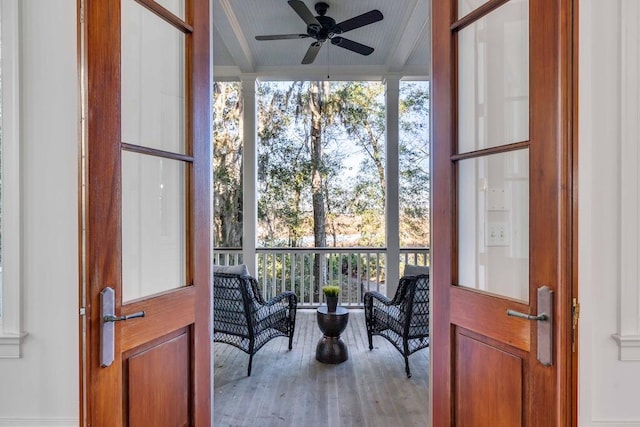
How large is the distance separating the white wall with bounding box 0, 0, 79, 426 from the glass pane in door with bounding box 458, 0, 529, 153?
1.63 metres

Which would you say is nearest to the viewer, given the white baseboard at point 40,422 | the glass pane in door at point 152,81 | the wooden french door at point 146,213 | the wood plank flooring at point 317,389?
the wooden french door at point 146,213

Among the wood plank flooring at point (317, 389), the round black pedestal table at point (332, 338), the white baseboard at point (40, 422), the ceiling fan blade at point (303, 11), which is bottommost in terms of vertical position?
the wood plank flooring at point (317, 389)

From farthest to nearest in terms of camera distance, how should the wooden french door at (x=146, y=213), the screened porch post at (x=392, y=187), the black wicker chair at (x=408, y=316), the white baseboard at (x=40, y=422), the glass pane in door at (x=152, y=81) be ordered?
the screened porch post at (x=392, y=187) → the black wicker chair at (x=408, y=316) → the white baseboard at (x=40, y=422) → the glass pane in door at (x=152, y=81) → the wooden french door at (x=146, y=213)

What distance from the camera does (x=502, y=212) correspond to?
140 centimetres

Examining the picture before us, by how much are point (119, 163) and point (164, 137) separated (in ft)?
0.93

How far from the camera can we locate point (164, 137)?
56.7 inches

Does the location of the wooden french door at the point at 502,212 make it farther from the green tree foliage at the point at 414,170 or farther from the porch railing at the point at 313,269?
the green tree foliage at the point at 414,170

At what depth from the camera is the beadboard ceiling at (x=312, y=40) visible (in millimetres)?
3420

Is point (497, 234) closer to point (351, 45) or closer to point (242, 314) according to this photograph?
point (242, 314)

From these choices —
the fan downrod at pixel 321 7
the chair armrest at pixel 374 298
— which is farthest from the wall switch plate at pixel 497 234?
the fan downrod at pixel 321 7

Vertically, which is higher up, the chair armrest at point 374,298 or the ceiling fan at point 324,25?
the ceiling fan at point 324,25

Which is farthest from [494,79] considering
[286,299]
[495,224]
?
[286,299]

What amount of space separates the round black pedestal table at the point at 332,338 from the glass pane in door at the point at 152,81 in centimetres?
210

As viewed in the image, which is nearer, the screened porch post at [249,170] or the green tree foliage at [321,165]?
the screened porch post at [249,170]
